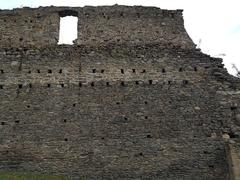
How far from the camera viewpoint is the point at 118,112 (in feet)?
48.2

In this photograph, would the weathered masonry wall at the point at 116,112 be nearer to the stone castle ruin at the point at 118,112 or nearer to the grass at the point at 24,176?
the stone castle ruin at the point at 118,112

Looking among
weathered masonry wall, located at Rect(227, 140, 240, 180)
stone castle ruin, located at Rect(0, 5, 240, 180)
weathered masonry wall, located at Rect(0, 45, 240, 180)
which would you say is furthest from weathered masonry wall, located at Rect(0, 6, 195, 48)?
weathered masonry wall, located at Rect(227, 140, 240, 180)

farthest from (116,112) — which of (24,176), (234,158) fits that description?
(234,158)

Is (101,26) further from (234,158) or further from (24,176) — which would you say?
(234,158)

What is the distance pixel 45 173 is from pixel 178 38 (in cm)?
750

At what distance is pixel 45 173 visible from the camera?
13680 millimetres

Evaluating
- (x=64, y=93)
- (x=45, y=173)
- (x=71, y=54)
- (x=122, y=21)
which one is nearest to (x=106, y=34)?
(x=122, y=21)

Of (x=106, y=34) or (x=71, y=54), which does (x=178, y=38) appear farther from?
(x=71, y=54)

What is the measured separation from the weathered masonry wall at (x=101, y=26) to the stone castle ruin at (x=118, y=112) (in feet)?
5.67

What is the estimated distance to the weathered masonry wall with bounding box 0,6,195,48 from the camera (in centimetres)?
1762

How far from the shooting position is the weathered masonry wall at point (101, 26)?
57.8ft

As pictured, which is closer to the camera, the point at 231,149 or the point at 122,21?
the point at 231,149

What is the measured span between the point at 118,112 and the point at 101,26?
14.7 ft

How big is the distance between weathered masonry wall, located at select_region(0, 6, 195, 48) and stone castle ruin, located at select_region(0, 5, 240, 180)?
68.0 inches
